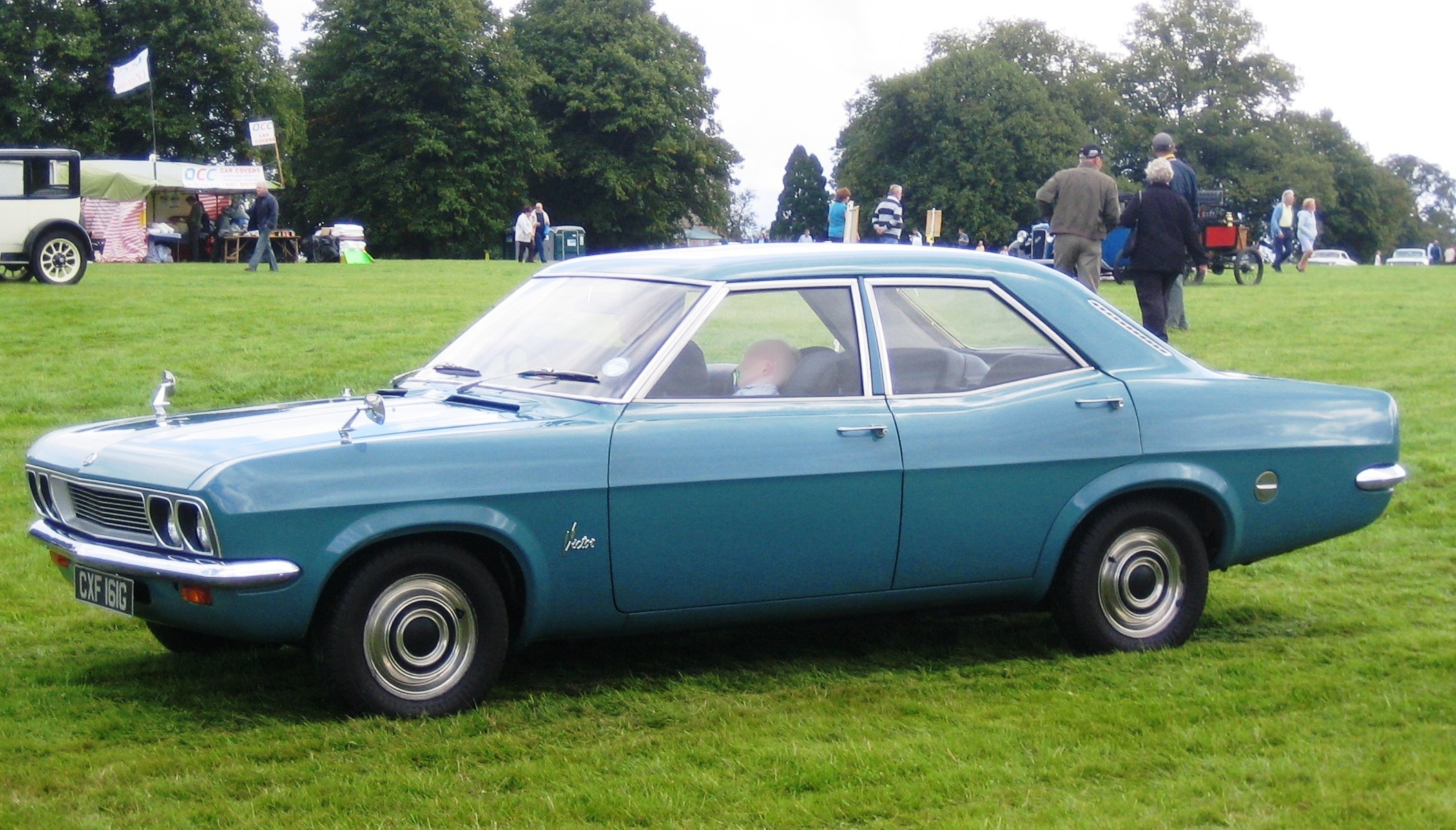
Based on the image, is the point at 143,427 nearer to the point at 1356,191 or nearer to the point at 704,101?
the point at 704,101

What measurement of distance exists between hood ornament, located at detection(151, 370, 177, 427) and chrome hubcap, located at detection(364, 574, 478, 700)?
114 centimetres

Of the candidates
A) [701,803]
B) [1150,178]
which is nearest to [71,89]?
[1150,178]

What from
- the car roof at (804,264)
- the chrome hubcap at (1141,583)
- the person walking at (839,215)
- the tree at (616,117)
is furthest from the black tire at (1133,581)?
the tree at (616,117)

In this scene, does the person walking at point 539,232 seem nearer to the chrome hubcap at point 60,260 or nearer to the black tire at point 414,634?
the chrome hubcap at point 60,260

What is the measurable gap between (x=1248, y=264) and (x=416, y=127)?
1517 inches

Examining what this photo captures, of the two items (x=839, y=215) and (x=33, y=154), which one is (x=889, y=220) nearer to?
(x=839, y=215)

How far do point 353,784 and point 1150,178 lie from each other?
10.2 meters

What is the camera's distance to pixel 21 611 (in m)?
6.84

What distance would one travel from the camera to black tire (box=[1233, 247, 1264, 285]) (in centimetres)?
2700

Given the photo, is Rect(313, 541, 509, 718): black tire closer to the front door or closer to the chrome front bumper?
the chrome front bumper

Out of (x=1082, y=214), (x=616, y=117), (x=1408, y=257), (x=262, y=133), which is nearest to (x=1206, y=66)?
(x=1408, y=257)

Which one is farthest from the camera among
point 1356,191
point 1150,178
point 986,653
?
point 1356,191

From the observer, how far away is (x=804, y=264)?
19.7 feet

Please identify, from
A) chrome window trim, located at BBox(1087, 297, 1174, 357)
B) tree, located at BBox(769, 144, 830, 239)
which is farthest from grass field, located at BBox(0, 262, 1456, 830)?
tree, located at BBox(769, 144, 830, 239)
